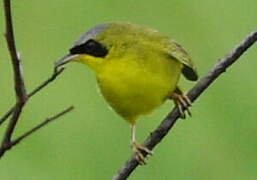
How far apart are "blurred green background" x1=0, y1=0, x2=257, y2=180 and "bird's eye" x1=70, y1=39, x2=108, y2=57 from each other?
2.31m

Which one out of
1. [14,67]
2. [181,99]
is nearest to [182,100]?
[181,99]

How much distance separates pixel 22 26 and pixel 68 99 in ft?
2.67

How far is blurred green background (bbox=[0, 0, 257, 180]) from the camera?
15.8 ft

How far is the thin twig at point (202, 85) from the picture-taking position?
5.65 feet

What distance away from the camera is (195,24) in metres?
5.77

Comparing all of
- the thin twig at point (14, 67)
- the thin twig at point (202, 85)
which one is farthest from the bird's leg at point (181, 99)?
the thin twig at point (14, 67)

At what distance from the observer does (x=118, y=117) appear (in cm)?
495

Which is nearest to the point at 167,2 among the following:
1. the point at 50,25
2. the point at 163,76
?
the point at 50,25

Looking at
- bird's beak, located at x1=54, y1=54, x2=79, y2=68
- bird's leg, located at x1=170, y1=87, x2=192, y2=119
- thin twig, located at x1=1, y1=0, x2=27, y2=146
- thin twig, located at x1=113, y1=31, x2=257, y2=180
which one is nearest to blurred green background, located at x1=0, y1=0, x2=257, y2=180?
bird's leg, located at x1=170, y1=87, x2=192, y2=119

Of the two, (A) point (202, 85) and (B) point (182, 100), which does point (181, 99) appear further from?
(A) point (202, 85)

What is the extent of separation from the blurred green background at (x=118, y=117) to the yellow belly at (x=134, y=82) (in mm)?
2217

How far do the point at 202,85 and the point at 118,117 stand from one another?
3.14 meters

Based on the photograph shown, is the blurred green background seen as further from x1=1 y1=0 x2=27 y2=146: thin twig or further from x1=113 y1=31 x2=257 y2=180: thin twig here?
x1=1 y1=0 x2=27 y2=146: thin twig

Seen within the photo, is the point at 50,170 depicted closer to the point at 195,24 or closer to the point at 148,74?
the point at 195,24
